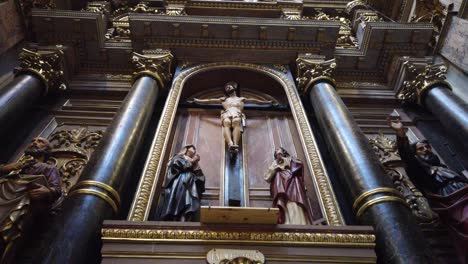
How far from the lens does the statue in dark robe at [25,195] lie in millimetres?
4305

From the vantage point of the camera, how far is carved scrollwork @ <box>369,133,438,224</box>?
5.60 m

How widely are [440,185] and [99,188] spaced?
4.53m

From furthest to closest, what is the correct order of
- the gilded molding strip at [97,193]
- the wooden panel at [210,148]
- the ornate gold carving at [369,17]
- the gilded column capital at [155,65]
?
the ornate gold carving at [369,17]
the gilded column capital at [155,65]
the wooden panel at [210,148]
the gilded molding strip at [97,193]

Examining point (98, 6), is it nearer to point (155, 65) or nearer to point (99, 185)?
point (155, 65)

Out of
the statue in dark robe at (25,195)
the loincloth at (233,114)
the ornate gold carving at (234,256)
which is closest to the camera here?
the ornate gold carving at (234,256)


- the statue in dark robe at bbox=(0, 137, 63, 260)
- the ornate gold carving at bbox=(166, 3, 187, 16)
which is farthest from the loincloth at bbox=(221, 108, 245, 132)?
the ornate gold carving at bbox=(166, 3, 187, 16)

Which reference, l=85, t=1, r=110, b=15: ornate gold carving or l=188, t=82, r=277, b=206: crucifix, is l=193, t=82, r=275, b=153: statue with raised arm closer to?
l=188, t=82, r=277, b=206: crucifix

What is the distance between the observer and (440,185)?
17.2 ft

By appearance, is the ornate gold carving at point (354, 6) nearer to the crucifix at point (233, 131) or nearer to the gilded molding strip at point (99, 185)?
the crucifix at point (233, 131)

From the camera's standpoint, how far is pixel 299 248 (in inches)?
159

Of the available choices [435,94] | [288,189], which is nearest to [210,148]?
[288,189]

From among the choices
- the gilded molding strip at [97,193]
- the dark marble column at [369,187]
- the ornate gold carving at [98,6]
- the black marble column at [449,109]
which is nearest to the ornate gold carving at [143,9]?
the ornate gold carving at [98,6]

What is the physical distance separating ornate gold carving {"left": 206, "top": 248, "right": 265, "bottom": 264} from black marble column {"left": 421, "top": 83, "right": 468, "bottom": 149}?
4422 millimetres

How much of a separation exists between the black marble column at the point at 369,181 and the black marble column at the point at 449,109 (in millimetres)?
1863
